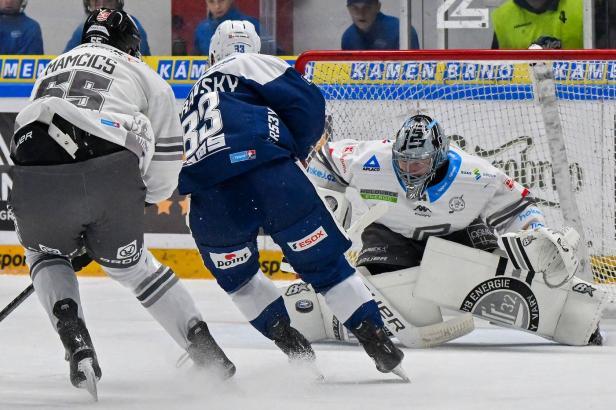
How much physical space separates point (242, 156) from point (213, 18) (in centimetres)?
313

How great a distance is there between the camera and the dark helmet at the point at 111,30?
326 cm

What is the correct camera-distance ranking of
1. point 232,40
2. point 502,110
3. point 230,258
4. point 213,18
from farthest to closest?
point 213,18 → point 502,110 → point 232,40 → point 230,258

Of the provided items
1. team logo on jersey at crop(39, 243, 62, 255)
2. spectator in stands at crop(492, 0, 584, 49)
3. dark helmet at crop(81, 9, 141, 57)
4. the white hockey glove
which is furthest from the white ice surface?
spectator in stands at crop(492, 0, 584, 49)

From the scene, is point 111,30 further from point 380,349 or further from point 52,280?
point 380,349

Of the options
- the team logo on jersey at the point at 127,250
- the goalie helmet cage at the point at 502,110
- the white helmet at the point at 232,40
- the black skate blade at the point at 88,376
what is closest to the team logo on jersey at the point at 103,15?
the white helmet at the point at 232,40

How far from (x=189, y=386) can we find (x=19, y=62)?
3446 millimetres

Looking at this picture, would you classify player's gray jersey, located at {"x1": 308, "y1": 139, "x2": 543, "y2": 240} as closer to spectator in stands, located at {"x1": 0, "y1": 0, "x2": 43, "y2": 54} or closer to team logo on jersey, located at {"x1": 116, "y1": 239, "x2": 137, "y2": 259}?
team logo on jersey, located at {"x1": 116, "y1": 239, "x2": 137, "y2": 259}

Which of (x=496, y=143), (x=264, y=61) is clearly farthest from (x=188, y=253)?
(x=264, y=61)

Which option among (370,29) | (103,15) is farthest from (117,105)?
(370,29)

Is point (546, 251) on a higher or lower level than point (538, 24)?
lower

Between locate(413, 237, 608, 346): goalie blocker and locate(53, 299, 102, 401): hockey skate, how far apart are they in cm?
137

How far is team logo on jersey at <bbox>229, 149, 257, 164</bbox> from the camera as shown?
3.30 m

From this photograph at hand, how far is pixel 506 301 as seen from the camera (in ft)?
13.5

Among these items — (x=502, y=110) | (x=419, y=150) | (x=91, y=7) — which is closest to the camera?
(x=419, y=150)
